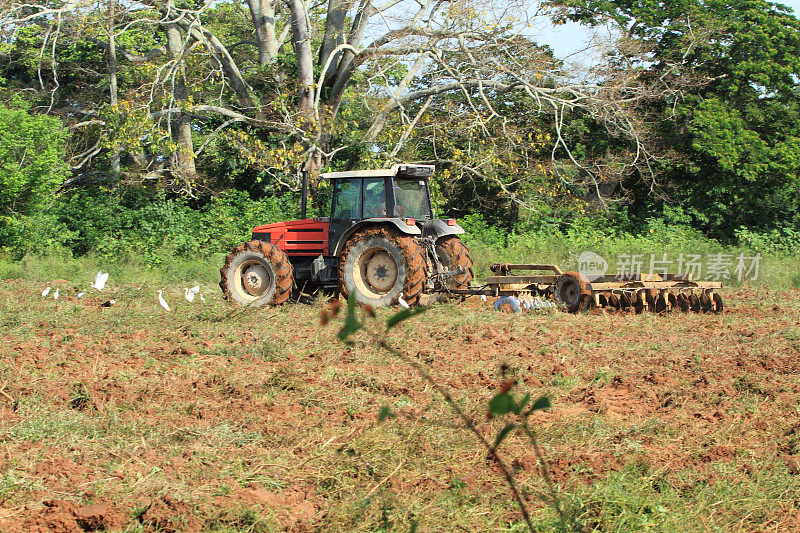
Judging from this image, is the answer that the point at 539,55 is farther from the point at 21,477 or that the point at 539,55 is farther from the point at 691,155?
the point at 21,477

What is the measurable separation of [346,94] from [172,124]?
4.56 m

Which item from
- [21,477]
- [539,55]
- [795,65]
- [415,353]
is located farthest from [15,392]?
[795,65]

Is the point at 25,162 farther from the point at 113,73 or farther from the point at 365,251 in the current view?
the point at 365,251

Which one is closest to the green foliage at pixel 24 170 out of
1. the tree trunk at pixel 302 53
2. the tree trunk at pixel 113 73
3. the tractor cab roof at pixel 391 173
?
the tree trunk at pixel 113 73

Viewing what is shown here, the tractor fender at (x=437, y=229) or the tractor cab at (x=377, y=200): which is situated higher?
the tractor cab at (x=377, y=200)

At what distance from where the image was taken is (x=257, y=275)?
452 inches

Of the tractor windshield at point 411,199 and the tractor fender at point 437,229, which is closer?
the tractor windshield at point 411,199

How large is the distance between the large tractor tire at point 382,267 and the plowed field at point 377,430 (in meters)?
1.68

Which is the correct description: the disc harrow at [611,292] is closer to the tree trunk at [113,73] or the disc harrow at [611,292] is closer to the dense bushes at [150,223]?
the dense bushes at [150,223]

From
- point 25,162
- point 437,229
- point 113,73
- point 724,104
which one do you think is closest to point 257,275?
point 437,229

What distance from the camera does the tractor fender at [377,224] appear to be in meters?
10.4

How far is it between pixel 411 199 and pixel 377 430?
6.43m

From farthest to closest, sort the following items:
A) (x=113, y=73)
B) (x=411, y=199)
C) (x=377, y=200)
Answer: (x=113, y=73), (x=411, y=199), (x=377, y=200)

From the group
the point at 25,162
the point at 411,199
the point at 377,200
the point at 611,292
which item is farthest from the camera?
the point at 25,162
